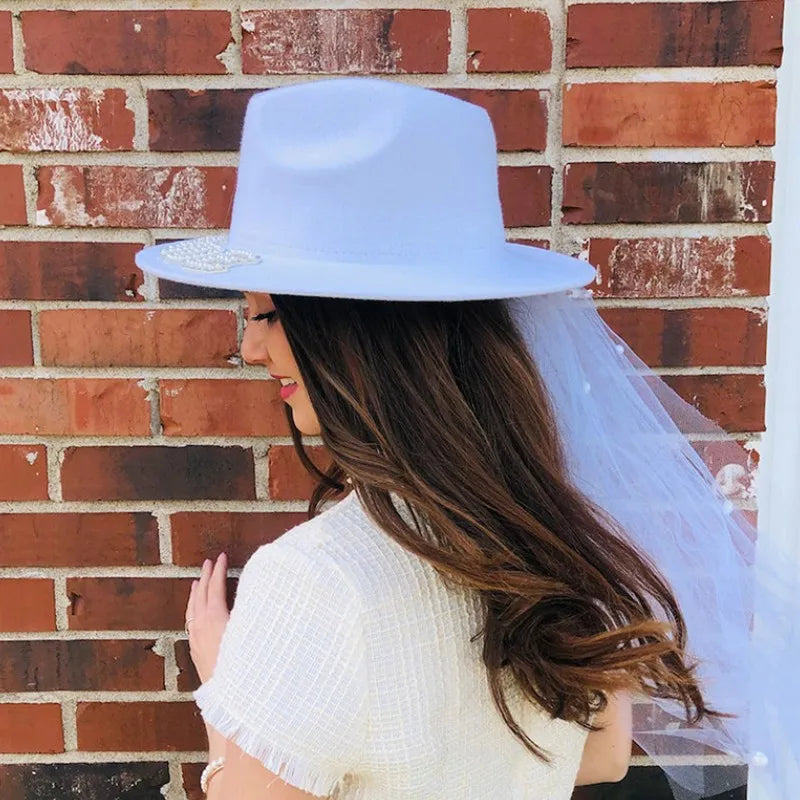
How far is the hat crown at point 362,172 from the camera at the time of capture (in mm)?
830

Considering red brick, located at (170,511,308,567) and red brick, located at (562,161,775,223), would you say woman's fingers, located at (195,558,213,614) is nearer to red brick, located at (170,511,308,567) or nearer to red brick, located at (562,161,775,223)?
red brick, located at (170,511,308,567)

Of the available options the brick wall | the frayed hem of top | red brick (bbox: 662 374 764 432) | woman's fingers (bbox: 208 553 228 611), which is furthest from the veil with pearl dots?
woman's fingers (bbox: 208 553 228 611)

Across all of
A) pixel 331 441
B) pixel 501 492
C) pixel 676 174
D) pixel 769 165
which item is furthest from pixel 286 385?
pixel 769 165

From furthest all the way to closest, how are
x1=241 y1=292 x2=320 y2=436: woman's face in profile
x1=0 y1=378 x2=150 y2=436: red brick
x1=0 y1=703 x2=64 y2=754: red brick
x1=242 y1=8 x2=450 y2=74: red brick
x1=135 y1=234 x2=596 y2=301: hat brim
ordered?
x1=0 y1=703 x2=64 y2=754: red brick < x1=0 y1=378 x2=150 y2=436: red brick < x1=242 y1=8 x2=450 y2=74: red brick < x1=241 y1=292 x2=320 y2=436: woman's face in profile < x1=135 y1=234 x2=596 y2=301: hat brim

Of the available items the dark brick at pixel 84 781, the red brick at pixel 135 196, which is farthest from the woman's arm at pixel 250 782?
the red brick at pixel 135 196

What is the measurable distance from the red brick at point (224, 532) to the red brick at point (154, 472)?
0.04 meters

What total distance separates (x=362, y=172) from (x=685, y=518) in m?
0.65

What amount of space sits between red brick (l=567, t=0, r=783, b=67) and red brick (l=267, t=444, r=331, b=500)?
2.34 feet

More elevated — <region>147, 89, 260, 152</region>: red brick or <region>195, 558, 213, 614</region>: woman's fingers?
<region>147, 89, 260, 152</region>: red brick

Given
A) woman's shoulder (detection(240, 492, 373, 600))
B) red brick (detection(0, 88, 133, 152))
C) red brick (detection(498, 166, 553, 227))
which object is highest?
red brick (detection(0, 88, 133, 152))

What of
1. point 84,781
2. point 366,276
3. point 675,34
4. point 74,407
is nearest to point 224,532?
point 74,407

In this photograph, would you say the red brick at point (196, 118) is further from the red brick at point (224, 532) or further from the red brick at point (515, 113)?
the red brick at point (224, 532)

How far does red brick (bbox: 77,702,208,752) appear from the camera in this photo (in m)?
1.37

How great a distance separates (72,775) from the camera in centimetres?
139
